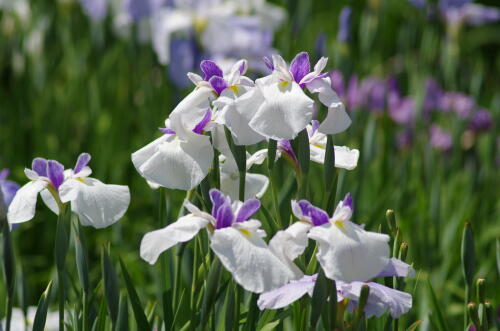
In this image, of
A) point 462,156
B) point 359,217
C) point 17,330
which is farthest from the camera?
point 462,156

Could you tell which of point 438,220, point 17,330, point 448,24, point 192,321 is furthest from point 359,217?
point 448,24

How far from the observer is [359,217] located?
2.28 metres

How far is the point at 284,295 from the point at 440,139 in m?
2.40

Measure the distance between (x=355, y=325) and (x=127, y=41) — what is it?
3.14 metres

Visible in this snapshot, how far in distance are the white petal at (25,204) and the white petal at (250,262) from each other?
330mm

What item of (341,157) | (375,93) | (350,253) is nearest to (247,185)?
(341,157)

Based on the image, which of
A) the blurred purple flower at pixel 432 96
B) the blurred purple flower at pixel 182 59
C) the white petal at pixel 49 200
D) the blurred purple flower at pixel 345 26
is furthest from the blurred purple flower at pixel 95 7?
the white petal at pixel 49 200

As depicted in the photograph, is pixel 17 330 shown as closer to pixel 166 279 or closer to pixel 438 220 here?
pixel 166 279

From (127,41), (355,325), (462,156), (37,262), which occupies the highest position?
(355,325)

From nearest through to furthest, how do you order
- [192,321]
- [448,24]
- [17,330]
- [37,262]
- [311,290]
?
[311,290], [192,321], [17,330], [37,262], [448,24]

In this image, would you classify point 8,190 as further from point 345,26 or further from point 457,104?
point 457,104

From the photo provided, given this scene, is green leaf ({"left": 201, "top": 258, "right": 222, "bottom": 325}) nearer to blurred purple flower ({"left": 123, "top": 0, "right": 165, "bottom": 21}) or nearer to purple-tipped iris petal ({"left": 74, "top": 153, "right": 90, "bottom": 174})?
purple-tipped iris petal ({"left": 74, "top": 153, "right": 90, "bottom": 174})

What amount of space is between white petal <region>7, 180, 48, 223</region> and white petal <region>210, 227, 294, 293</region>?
0.33 meters

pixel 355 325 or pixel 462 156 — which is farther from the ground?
pixel 355 325
